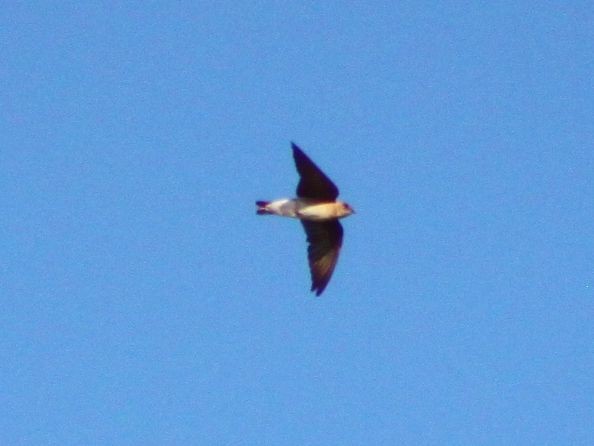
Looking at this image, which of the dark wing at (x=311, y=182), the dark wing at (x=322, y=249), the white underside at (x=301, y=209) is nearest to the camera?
the dark wing at (x=311, y=182)

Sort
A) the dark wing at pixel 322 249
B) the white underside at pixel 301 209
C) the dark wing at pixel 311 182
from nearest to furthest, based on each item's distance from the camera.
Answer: the dark wing at pixel 311 182 < the white underside at pixel 301 209 < the dark wing at pixel 322 249

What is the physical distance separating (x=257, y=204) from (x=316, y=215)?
2.92 ft

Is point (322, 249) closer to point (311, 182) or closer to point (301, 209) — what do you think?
point (301, 209)

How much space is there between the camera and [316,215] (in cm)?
2538

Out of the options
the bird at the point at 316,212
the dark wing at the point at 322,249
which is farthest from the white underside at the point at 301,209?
the dark wing at the point at 322,249

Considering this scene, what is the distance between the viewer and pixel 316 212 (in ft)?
83.0

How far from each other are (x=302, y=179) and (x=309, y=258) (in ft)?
5.80

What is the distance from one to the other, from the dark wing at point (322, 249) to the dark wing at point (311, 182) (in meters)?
0.88

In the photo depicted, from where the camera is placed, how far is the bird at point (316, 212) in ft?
81.4

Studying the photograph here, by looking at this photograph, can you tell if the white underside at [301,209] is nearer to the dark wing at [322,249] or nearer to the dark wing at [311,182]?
the dark wing at [311,182]

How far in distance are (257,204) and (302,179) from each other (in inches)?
35.7

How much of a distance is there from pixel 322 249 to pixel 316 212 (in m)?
1.08

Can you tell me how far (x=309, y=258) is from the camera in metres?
26.2

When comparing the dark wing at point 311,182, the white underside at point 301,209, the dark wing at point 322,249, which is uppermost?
the dark wing at point 311,182
